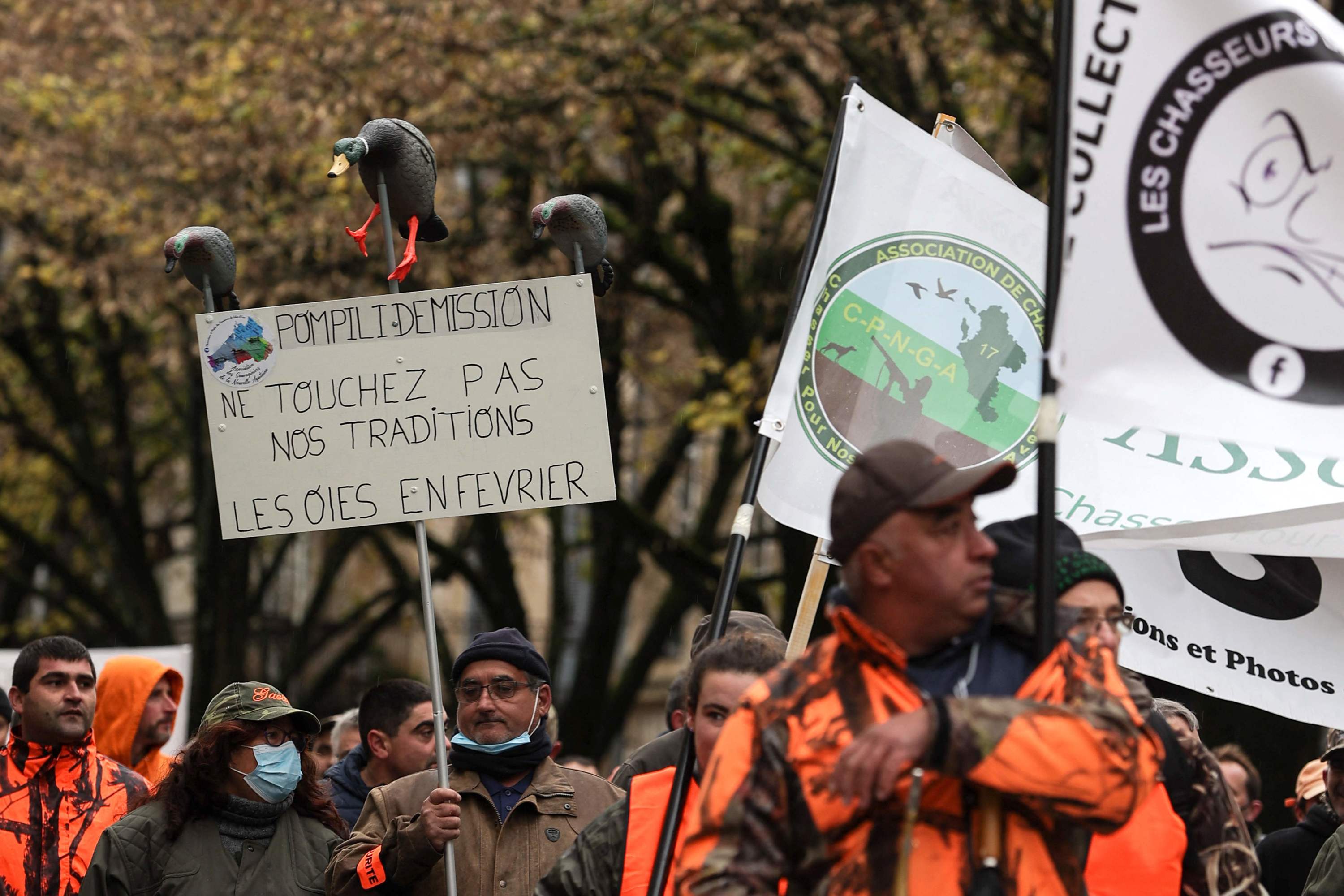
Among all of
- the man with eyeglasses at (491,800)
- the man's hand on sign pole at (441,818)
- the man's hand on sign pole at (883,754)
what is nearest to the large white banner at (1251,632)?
the man with eyeglasses at (491,800)

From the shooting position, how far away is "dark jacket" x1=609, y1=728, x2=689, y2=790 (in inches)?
196

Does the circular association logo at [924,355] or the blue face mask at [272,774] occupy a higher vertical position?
the circular association logo at [924,355]

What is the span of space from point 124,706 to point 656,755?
2.79 meters

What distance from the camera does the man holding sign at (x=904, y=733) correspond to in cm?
260

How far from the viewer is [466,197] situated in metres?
14.4

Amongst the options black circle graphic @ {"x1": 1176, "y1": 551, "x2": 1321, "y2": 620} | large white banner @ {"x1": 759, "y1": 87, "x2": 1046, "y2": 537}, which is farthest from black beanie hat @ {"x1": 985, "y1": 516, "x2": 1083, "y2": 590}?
black circle graphic @ {"x1": 1176, "y1": 551, "x2": 1321, "y2": 620}

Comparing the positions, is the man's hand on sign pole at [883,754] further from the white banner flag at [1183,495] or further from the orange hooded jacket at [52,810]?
the orange hooded jacket at [52,810]

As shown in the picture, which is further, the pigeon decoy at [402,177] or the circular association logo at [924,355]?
the pigeon decoy at [402,177]

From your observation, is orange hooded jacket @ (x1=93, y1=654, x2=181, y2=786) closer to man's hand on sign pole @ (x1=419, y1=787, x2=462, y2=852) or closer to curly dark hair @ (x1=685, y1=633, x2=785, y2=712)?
man's hand on sign pole @ (x1=419, y1=787, x2=462, y2=852)

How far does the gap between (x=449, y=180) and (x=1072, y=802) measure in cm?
1231

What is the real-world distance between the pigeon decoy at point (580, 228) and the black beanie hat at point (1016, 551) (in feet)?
6.31

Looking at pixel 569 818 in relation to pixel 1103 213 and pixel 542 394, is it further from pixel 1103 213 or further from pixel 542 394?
pixel 1103 213

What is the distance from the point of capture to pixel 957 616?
2.75 meters

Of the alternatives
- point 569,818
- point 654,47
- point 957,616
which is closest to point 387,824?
point 569,818
